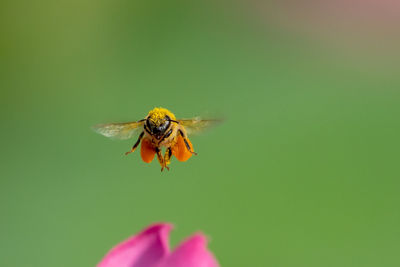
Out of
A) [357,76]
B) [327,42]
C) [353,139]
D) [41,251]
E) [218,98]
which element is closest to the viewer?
[41,251]

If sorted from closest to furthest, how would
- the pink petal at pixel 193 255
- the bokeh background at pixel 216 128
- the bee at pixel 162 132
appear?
1. the pink petal at pixel 193 255
2. the bee at pixel 162 132
3. the bokeh background at pixel 216 128

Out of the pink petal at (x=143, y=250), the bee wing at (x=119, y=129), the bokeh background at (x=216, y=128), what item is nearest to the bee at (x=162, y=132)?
the bee wing at (x=119, y=129)

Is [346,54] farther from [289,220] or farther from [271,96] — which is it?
[289,220]

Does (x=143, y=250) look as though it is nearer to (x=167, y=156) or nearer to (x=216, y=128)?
(x=167, y=156)

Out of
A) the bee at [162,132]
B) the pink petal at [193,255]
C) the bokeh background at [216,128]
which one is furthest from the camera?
the bokeh background at [216,128]

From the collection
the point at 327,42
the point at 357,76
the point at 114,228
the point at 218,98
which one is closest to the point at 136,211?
the point at 114,228

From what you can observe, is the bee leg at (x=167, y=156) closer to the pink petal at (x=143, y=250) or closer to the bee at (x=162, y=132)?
the bee at (x=162, y=132)

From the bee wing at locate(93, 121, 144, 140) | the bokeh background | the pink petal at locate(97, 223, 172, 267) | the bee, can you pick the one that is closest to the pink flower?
the pink petal at locate(97, 223, 172, 267)

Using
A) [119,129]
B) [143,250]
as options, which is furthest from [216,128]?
[143,250]
